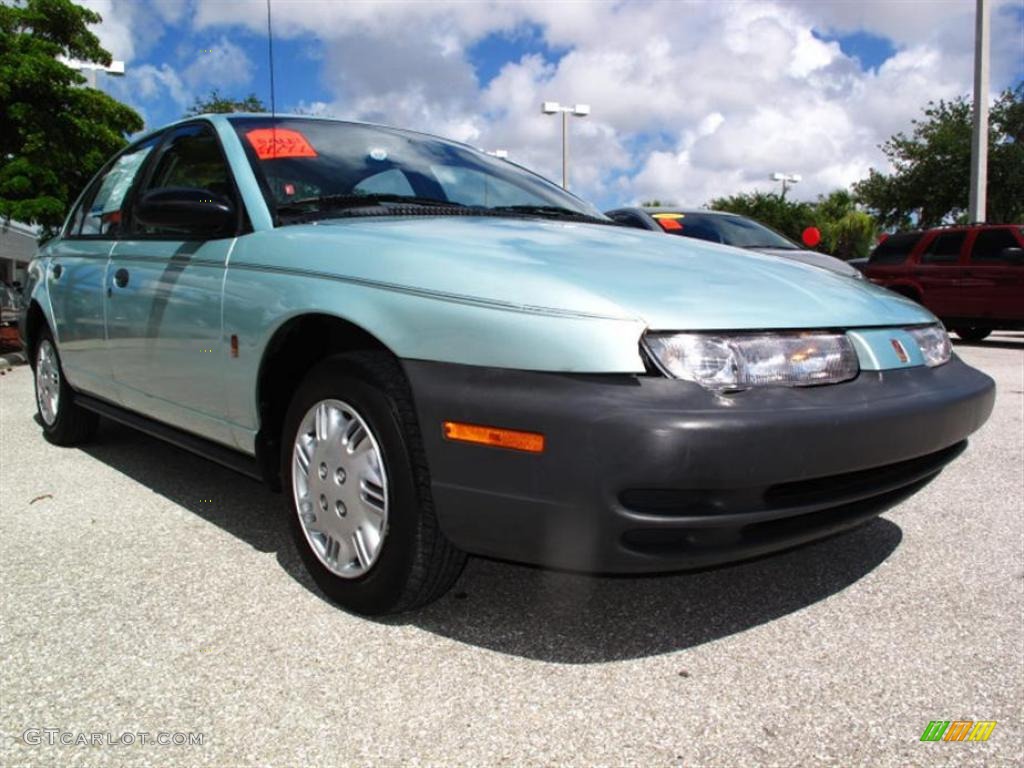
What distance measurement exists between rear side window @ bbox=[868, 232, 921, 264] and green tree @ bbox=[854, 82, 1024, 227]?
12.4m

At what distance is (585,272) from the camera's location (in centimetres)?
210

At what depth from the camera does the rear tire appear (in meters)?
4.46

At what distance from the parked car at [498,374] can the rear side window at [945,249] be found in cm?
1023

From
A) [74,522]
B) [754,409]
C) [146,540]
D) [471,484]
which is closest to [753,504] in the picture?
[754,409]

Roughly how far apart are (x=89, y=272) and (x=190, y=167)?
83 cm

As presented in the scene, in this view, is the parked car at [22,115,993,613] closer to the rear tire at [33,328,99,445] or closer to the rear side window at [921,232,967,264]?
the rear tire at [33,328,99,445]

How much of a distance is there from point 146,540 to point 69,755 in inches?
53.4

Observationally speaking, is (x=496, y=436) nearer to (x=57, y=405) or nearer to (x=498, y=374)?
(x=498, y=374)

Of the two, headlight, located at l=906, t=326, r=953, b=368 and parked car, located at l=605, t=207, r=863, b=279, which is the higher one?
parked car, located at l=605, t=207, r=863, b=279

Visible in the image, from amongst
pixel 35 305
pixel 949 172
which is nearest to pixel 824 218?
pixel 949 172

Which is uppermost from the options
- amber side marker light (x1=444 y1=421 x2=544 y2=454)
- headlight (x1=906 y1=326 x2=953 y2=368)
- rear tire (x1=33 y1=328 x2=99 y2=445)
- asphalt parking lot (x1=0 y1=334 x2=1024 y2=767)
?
headlight (x1=906 y1=326 x2=953 y2=368)

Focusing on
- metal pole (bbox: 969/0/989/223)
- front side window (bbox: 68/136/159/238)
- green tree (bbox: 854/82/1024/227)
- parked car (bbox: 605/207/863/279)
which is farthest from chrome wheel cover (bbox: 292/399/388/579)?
green tree (bbox: 854/82/1024/227)

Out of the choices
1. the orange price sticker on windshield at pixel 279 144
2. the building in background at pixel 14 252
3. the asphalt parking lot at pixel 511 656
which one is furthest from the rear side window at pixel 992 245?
the building in background at pixel 14 252

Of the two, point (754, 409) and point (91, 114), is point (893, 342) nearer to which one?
point (754, 409)
